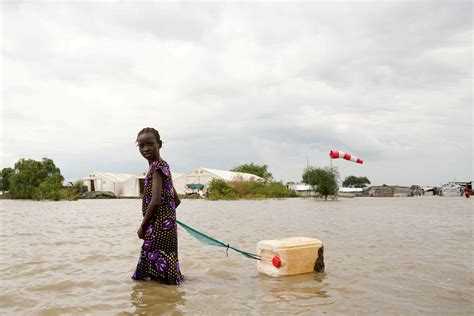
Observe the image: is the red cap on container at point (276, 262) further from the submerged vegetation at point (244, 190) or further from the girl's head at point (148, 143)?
the submerged vegetation at point (244, 190)

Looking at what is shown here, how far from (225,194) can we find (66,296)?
133 feet

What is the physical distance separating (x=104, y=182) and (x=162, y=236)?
55.7m

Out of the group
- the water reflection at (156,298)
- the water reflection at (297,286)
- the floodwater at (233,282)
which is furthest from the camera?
the water reflection at (297,286)

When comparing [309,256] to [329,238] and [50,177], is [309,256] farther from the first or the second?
[50,177]

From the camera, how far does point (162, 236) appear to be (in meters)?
4.71

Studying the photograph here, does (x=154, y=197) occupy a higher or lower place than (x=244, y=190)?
higher

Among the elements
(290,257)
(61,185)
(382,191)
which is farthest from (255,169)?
(290,257)

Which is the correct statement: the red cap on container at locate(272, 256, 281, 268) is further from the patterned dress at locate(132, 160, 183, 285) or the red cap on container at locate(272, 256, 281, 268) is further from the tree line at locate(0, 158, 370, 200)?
the tree line at locate(0, 158, 370, 200)

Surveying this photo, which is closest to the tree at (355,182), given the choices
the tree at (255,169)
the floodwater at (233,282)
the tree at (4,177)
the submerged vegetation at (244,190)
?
the tree at (255,169)

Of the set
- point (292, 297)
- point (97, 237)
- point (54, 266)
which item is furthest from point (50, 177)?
point (292, 297)

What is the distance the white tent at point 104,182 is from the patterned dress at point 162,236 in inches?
2108

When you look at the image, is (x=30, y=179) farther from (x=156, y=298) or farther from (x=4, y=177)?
(x=156, y=298)

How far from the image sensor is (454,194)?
198 feet

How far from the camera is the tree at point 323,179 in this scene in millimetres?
41500
